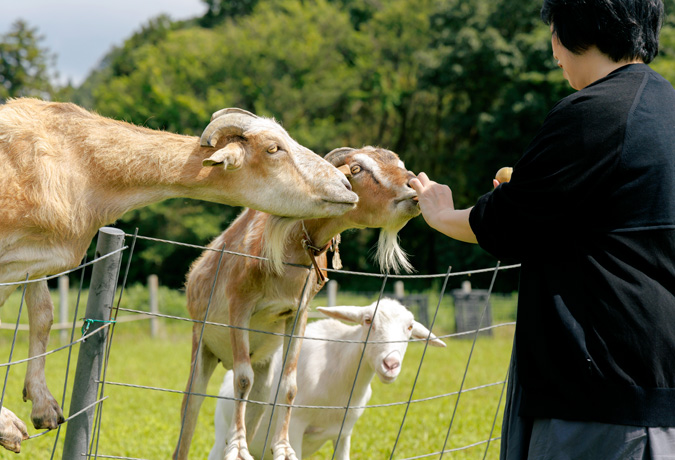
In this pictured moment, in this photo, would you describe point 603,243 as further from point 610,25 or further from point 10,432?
point 10,432

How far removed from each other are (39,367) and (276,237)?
126 centimetres

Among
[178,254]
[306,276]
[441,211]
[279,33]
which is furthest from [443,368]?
[279,33]

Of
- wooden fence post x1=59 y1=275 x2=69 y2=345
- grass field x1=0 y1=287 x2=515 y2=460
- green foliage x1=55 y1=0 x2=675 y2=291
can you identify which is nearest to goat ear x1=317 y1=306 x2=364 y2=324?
grass field x1=0 y1=287 x2=515 y2=460

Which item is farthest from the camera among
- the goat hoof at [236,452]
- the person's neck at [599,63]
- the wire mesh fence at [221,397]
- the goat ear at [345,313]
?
the goat ear at [345,313]

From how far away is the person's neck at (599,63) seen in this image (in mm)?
2439

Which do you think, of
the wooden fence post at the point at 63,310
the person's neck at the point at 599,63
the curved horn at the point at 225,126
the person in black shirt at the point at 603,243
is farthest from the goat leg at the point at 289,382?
the wooden fence post at the point at 63,310

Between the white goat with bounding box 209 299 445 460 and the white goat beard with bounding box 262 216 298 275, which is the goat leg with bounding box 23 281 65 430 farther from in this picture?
the white goat with bounding box 209 299 445 460

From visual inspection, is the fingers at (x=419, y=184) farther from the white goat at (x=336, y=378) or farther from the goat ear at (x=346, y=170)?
the white goat at (x=336, y=378)

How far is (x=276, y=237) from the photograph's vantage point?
3707mm

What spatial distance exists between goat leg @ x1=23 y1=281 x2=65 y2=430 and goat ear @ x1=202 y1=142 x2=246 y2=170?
107cm

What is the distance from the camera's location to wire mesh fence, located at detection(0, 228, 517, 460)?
11.4ft

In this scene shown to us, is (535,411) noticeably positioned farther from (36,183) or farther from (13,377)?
(13,377)

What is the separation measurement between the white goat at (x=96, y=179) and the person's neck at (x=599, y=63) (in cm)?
131

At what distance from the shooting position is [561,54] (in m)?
2.51
